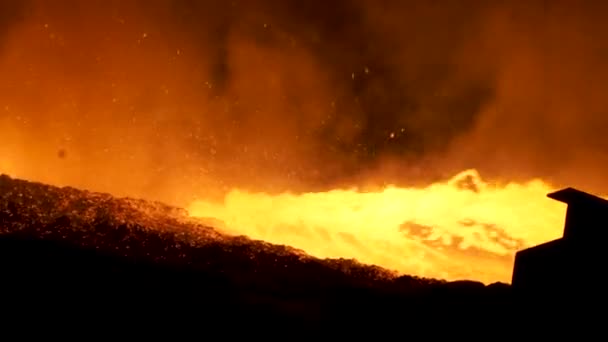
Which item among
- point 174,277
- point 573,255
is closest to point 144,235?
point 174,277

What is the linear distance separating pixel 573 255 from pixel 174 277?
15158mm

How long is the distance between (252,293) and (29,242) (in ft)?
35.7

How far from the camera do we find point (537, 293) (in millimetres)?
17109

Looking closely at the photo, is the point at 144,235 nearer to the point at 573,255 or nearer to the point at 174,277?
the point at 174,277

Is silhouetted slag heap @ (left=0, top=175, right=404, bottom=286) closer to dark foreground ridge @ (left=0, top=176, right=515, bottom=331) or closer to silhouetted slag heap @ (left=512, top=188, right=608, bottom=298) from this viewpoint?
dark foreground ridge @ (left=0, top=176, right=515, bottom=331)

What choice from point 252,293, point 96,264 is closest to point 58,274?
point 96,264

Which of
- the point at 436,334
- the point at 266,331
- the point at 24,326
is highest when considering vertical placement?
the point at 436,334

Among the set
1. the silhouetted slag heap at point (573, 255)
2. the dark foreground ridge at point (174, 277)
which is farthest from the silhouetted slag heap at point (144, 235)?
the silhouetted slag heap at point (573, 255)

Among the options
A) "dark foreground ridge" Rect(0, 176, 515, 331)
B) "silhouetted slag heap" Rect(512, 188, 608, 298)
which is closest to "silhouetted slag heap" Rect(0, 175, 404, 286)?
"dark foreground ridge" Rect(0, 176, 515, 331)

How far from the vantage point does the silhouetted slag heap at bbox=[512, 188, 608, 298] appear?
16.1m

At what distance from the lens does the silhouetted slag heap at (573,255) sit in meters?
16.1

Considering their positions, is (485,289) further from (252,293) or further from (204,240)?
(204,240)

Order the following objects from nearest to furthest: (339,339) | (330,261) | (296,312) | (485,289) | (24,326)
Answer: (24,326), (339,339), (296,312), (485,289), (330,261)

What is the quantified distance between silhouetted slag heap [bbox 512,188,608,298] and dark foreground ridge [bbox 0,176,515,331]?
4.32 ft
